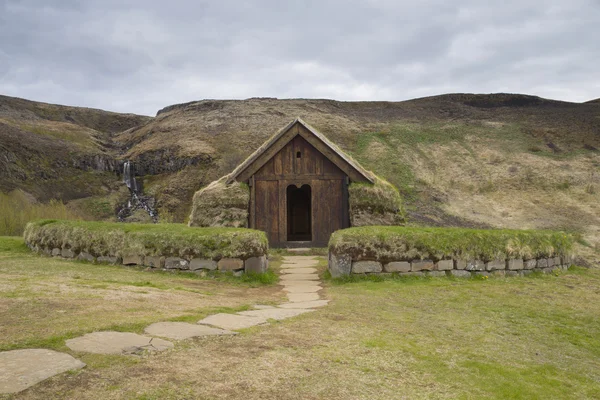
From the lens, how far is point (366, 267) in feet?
38.7

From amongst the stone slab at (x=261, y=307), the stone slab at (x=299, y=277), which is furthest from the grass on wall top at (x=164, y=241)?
the stone slab at (x=261, y=307)

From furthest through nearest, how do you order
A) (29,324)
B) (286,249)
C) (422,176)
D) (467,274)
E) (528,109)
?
(528,109), (422,176), (286,249), (467,274), (29,324)

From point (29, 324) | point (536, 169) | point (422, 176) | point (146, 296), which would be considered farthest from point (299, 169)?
point (536, 169)

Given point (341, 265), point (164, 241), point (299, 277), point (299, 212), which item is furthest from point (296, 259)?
point (299, 212)

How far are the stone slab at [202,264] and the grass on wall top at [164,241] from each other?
106 mm

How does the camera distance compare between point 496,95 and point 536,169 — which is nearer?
point 536,169

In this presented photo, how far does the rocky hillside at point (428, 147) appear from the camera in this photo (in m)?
42.1

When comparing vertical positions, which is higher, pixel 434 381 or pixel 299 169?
pixel 299 169

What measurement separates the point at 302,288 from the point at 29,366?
771 cm

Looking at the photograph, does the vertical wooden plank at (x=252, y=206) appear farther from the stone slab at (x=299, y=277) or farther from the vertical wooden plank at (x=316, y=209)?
the stone slab at (x=299, y=277)

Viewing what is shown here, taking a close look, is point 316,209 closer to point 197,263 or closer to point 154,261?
point 197,263

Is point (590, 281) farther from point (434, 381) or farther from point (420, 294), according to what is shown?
point (434, 381)

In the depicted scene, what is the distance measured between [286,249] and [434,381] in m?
14.6

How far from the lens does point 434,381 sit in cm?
476
